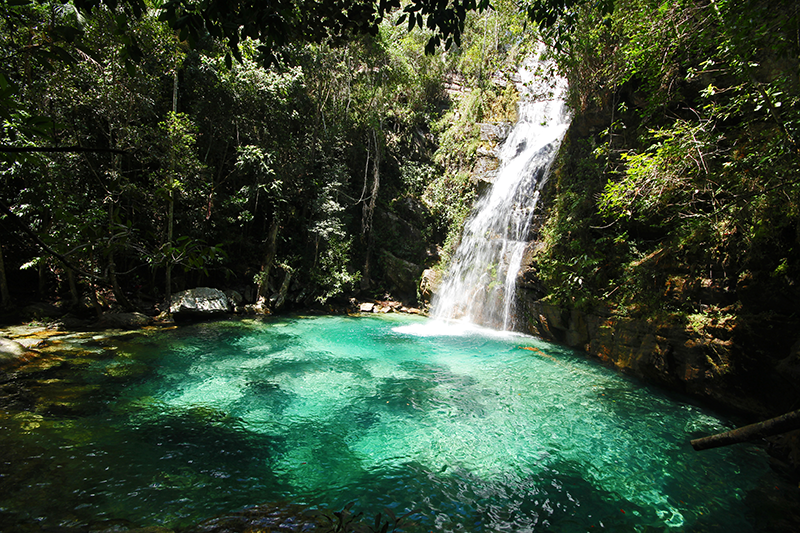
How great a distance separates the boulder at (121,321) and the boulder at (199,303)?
888mm

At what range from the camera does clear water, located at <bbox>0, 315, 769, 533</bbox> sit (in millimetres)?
3059

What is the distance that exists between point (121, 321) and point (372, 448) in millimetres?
8002

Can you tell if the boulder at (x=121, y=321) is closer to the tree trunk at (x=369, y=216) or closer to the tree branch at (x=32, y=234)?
the tree trunk at (x=369, y=216)

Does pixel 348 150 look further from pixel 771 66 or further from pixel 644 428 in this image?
pixel 644 428

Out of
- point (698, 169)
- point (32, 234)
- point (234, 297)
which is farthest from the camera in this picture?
point (234, 297)

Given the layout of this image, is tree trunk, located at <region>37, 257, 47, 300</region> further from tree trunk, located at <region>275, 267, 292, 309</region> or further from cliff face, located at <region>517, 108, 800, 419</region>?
cliff face, located at <region>517, 108, 800, 419</region>

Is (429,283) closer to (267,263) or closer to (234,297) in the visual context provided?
(267,263)

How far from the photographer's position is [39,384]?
4.89m

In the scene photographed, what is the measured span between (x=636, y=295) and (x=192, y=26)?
7.68 m

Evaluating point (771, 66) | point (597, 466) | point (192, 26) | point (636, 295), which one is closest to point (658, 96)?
point (771, 66)

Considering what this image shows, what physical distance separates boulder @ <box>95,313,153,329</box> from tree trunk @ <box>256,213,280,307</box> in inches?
144

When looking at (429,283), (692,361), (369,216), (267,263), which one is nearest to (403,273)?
(429,283)

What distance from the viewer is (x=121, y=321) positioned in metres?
8.62

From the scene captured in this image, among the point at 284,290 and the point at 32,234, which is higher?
the point at 32,234
